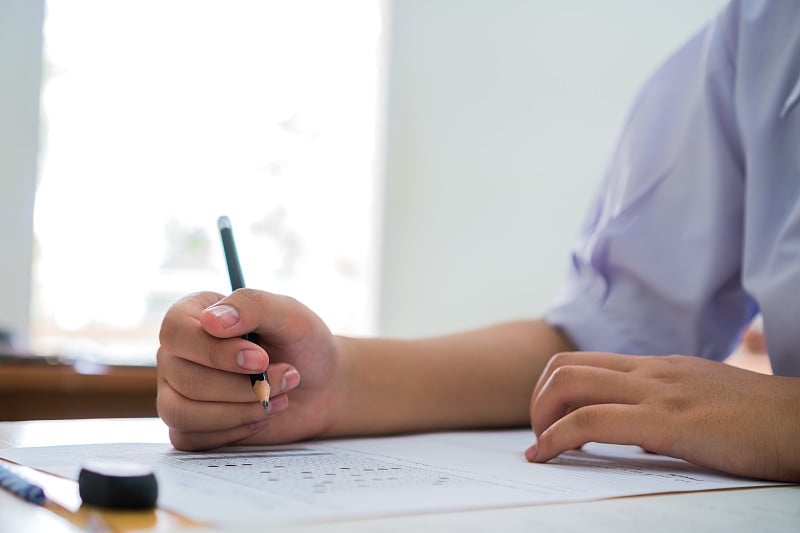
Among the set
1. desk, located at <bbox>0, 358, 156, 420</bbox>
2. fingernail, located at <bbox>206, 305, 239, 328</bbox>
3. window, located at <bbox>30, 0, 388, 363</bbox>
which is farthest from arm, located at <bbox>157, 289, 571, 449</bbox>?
window, located at <bbox>30, 0, 388, 363</bbox>

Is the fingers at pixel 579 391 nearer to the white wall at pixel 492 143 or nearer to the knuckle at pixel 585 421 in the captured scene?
the knuckle at pixel 585 421

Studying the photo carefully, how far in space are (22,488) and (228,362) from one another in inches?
8.1

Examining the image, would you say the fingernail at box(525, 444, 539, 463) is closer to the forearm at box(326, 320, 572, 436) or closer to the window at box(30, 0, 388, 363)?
the forearm at box(326, 320, 572, 436)

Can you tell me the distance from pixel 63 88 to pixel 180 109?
0.35 m

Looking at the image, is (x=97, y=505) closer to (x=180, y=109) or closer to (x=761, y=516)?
(x=761, y=516)

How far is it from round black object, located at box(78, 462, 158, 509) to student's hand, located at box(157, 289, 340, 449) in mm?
205

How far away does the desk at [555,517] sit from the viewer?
34 cm

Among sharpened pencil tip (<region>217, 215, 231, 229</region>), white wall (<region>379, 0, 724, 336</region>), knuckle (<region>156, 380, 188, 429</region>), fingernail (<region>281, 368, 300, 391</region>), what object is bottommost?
knuckle (<region>156, 380, 188, 429</region>)

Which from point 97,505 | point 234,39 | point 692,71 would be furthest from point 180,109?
point 97,505

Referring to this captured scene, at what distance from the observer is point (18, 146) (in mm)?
2373

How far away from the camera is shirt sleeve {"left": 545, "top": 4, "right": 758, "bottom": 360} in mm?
834

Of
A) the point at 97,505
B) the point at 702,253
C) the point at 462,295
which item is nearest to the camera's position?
the point at 97,505

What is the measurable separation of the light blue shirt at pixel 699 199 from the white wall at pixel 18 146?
1.89 metres

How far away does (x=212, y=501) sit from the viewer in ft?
1.26
